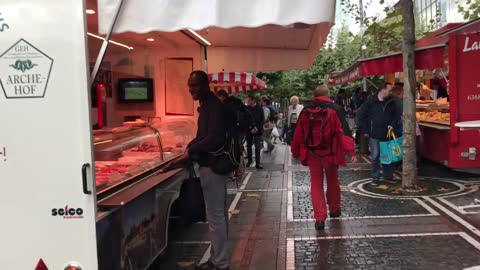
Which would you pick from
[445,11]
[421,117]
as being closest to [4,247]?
[421,117]

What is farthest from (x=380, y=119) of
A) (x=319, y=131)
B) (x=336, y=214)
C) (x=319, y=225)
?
(x=319, y=225)

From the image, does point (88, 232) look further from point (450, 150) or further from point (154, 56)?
point (450, 150)

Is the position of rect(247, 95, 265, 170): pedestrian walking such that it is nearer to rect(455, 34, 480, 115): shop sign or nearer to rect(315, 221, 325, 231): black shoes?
rect(455, 34, 480, 115): shop sign

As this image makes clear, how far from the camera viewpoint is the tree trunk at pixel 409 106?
8727 millimetres

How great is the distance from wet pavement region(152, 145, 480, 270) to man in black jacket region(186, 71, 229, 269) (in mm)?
576

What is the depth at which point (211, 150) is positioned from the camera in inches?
182

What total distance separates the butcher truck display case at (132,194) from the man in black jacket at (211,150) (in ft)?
1.57

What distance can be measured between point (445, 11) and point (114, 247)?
3790 centimetres

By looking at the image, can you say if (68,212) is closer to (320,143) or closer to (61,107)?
(61,107)

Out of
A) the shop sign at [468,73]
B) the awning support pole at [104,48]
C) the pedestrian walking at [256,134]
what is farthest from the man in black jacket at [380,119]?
the awning support pole at [104,48]

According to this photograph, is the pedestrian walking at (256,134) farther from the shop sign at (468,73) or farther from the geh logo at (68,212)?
the geh logo at (68,212)

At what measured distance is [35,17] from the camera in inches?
124

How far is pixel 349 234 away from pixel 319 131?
1.27 meters

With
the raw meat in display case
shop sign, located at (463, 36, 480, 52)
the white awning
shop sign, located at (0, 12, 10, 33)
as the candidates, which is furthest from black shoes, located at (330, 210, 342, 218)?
shop sign, located at (0, 12, 10, 33)
